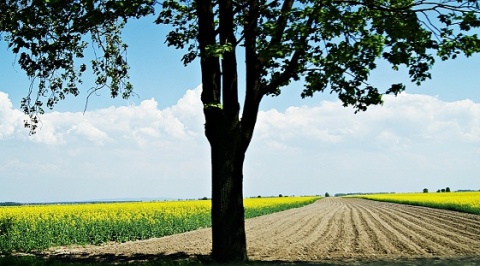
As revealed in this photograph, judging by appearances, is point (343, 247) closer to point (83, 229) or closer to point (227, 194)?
point (227, 194)

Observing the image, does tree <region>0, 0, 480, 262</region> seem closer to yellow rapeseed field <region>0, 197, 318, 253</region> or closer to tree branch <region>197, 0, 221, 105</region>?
tree branch <region>197, 0, 221, 105</region>

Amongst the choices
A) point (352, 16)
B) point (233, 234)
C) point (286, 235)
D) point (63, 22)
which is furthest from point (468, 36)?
point (286, 235)

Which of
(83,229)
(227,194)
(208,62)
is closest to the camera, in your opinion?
(227,194)

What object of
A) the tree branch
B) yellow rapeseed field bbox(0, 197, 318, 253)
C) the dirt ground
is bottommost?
the dirt ground

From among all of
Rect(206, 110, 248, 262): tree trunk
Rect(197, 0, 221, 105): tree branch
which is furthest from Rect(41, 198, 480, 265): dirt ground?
Rect(197, 0, 221, 105): tree branch

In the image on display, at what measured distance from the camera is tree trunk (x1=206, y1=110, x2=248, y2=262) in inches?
559

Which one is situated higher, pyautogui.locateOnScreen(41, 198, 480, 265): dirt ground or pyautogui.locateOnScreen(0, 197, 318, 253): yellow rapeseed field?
pyautogui.locateOnScreen(0, 197, 318, 253): yellow rapeseed field

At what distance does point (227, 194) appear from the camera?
14.3 meters

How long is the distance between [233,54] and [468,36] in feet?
21.5

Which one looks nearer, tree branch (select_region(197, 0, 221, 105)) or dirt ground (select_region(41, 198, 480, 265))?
tree branch (select_region(197, 0, 221, 105))

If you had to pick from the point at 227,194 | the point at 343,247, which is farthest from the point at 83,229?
the point at 227,194

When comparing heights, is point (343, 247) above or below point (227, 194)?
below

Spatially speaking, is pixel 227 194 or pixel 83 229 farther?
pixel 83 229

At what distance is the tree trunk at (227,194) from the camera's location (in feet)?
46.5
